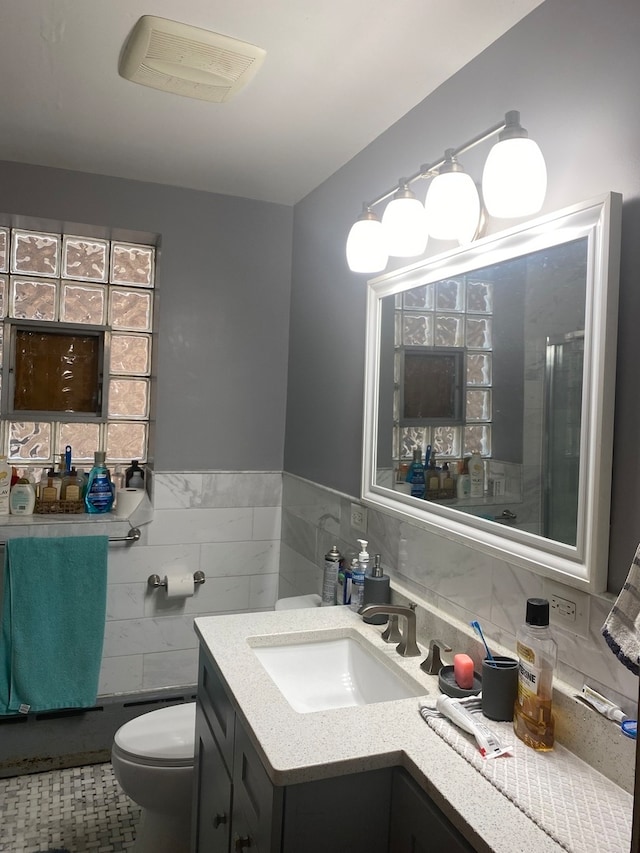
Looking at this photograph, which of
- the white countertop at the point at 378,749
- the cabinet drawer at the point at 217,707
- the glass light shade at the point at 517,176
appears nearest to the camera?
the white countertop at the point at 378,749

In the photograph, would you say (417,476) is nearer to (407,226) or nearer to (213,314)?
(407,226)

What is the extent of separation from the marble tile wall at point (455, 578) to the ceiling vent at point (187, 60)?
4.32 ft

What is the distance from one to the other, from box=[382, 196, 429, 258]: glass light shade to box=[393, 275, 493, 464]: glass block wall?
11 cm

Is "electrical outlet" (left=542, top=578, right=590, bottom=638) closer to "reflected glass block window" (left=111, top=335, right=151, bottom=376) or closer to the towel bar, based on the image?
the towel bar

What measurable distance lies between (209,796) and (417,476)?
0.96 meters

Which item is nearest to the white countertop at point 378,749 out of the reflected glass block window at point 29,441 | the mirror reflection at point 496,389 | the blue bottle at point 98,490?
the mirror reflection at point 496,389

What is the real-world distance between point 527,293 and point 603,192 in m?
0.24

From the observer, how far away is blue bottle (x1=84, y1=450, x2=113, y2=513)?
2.63 m

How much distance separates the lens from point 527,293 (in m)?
1.36

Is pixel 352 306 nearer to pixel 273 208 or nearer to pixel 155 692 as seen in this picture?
pixel 273 208

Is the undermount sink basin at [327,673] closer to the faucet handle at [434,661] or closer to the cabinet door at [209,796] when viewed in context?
the faucet handle at [434,661]

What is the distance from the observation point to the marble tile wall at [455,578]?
116 centimetres

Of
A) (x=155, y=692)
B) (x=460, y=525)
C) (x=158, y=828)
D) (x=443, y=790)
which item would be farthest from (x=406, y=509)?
(x=155, y=692)

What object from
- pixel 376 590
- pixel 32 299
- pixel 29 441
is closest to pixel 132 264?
pixel 32 299
